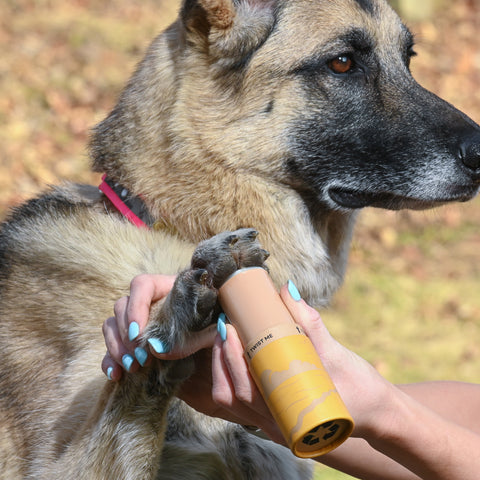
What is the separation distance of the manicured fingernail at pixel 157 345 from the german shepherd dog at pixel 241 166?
0.58 m

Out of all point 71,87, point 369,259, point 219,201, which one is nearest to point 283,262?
point 219,201

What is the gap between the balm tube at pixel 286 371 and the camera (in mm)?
1469

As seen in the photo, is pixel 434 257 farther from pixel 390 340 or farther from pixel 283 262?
pixel 283 262

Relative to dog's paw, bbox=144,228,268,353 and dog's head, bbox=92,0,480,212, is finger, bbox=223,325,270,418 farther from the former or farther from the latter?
dog's head, bbox=92,0,480,212

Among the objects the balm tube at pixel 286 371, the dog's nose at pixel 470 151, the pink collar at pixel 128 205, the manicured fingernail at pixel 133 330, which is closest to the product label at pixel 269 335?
the balm tube at pixel 286 371

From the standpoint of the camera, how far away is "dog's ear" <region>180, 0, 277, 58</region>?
273 centimetres

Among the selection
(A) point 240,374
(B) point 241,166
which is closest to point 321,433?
(A) point 240,374

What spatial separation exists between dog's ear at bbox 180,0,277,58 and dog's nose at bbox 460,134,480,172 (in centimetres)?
86

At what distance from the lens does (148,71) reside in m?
2.84

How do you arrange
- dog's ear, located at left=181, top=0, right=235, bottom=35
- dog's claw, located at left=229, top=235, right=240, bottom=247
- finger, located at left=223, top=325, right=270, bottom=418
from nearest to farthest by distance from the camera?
finger, located at left=223, top=325, right=270, bottom=418
dog's claw, located at left=229, top=235, right=240, bottom=247
dog's ear, located at left=181, top=0, right=235, bottom=35

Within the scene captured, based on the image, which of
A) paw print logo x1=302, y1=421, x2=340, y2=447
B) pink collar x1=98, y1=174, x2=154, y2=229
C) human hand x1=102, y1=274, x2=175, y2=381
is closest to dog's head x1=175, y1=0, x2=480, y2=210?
pink collar x1=98, y1=174, x2=154, y2=229

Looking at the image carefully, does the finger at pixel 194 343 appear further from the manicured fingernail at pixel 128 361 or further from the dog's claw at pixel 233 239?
the dog's claw at pixel 233 239

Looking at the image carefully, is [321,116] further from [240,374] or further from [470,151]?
[240,374]

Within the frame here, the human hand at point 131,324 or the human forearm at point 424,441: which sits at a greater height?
the human hand at point 131,324
